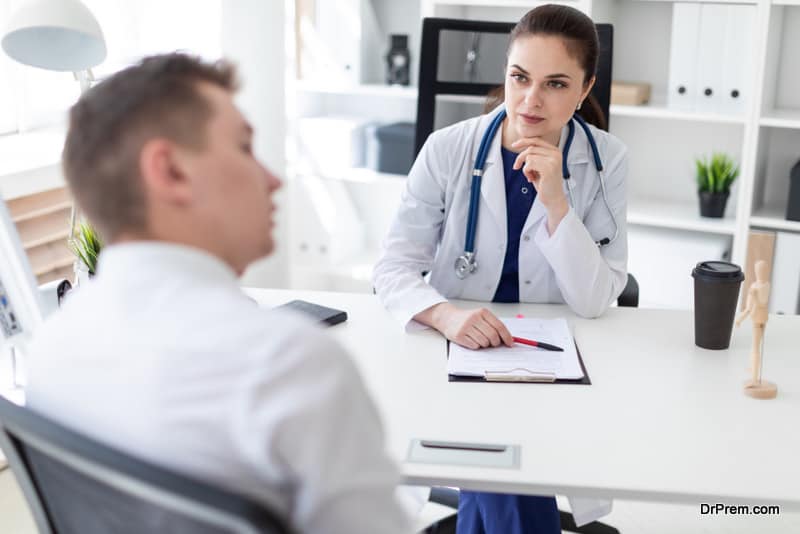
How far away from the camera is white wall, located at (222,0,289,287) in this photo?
3.23m

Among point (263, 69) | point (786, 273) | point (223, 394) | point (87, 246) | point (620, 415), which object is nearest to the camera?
point (223, 394)

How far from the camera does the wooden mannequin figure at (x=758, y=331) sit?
4.91ft

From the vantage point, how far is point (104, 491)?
32.1 inches

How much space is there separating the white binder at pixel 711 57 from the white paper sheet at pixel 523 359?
162cm

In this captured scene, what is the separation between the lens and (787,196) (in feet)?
10.8

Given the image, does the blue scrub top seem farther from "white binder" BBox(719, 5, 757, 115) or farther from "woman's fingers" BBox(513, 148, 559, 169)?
"white binder" BBox(719, 5, 757, 115)

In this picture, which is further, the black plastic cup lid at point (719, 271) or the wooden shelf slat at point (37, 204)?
the wooden shelf slat at point (37, 204)

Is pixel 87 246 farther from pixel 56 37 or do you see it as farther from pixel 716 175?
pixel 716 175

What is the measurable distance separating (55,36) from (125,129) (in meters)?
1.16

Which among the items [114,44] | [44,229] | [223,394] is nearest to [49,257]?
[44,229]

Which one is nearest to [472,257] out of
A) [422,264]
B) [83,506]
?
[422,264]

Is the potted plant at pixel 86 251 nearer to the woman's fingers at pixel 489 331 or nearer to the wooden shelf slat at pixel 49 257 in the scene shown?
the woman's fingers at pixel 489 331

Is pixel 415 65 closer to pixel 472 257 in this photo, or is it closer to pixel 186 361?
pixel 472 257

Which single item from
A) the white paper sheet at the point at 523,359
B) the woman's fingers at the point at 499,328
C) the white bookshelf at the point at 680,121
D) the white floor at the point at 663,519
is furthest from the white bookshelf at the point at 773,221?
the woman's fingers at the point at 499,328
